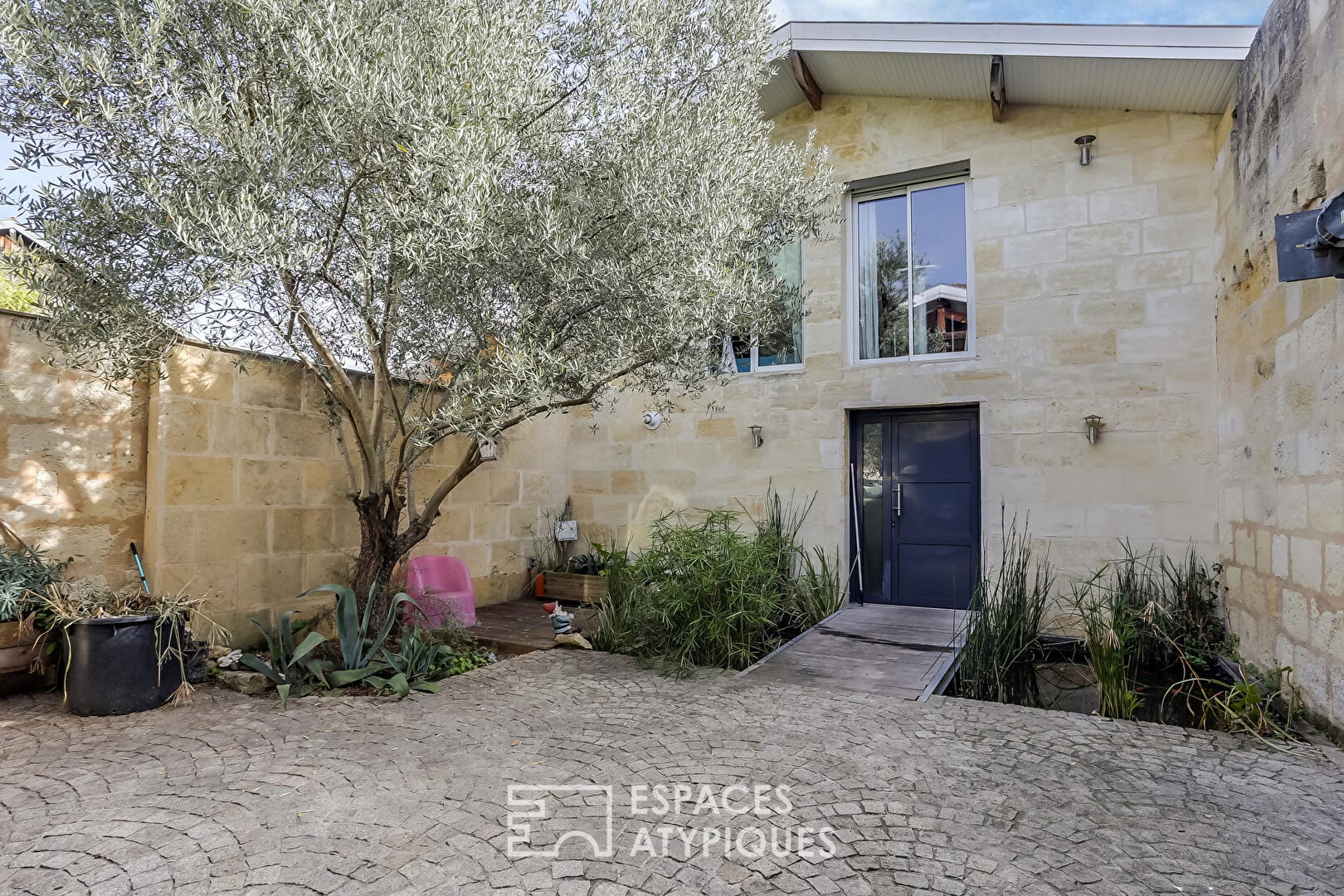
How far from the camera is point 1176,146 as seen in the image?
5164 mm

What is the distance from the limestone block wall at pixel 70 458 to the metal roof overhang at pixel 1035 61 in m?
4.54

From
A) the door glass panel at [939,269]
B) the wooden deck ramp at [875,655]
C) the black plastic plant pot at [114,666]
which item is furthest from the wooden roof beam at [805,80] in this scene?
the black plastic plant pot at [114,666]

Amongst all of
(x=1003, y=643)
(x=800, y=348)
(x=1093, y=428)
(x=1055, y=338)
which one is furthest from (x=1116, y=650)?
Answer: (x=800, y=348)

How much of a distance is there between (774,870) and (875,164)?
5618 mm

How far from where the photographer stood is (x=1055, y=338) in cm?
548

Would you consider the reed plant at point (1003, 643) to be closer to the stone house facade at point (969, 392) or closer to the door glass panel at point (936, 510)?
the stone house facade at point (969, 392)

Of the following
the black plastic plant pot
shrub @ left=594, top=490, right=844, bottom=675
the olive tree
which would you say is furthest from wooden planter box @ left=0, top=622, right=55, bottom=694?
shrub @ left=594, top=490, right=844, bottom=675

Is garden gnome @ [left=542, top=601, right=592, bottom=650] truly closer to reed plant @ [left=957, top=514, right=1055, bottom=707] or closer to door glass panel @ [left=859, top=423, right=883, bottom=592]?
reed plant @ [left=957, top=514, right=1055, bottom=707]

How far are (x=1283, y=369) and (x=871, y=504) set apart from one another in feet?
10.1

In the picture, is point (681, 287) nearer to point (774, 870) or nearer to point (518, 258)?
point (518, 258)

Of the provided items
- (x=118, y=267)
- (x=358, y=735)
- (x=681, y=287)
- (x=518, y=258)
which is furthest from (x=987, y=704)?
(x=118, y=267)

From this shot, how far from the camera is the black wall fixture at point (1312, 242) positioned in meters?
2.74

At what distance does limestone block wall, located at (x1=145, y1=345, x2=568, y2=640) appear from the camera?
4.18 metres

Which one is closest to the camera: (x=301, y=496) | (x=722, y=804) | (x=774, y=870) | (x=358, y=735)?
Answer: (x=774, y=870)
